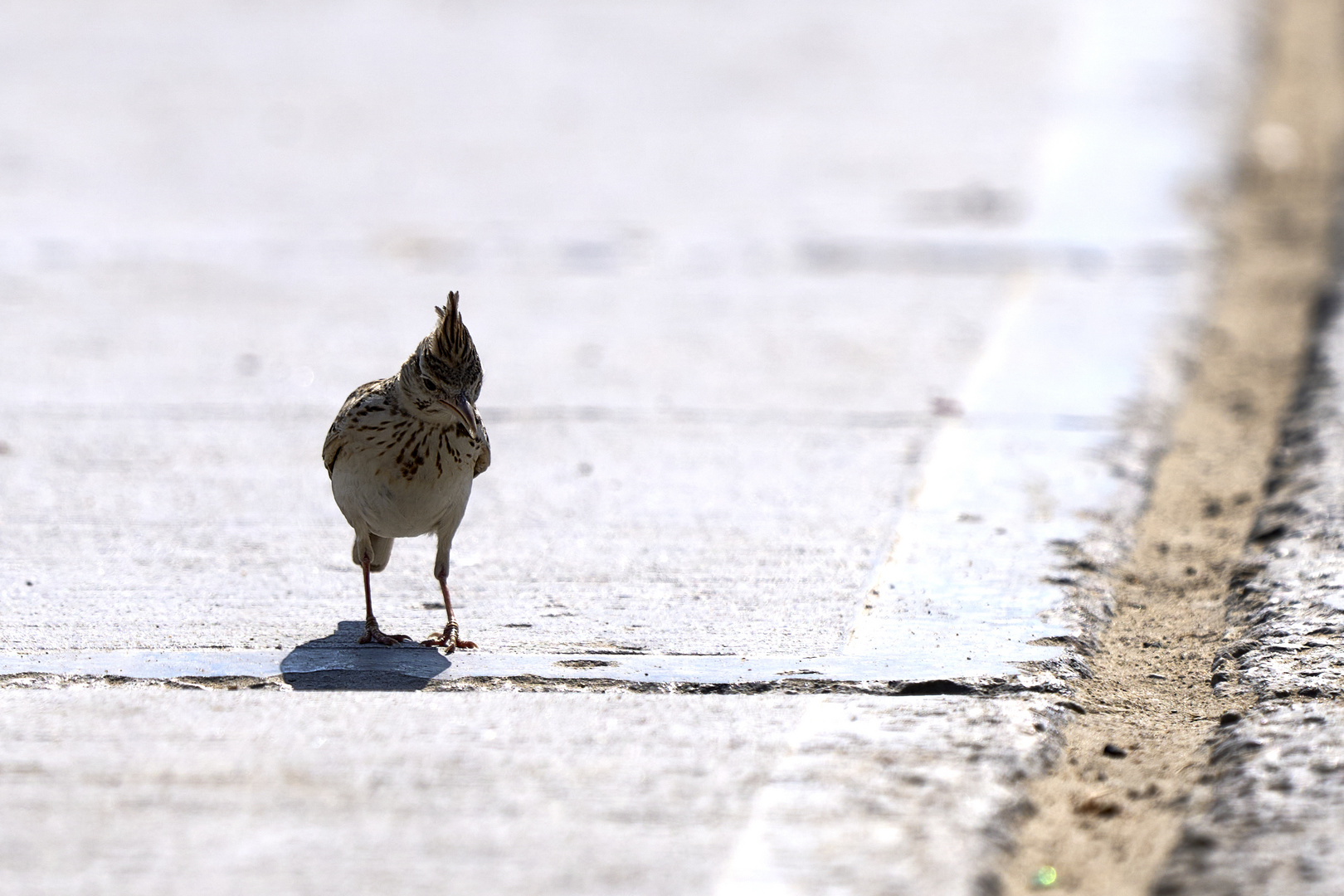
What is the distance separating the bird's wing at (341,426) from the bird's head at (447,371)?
26 cm

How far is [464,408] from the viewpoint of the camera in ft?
14.4

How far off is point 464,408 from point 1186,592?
7.47ft

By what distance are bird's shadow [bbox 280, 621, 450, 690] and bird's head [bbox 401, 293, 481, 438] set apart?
622mm

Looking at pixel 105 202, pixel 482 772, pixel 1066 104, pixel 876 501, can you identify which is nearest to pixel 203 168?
pixel 105 202

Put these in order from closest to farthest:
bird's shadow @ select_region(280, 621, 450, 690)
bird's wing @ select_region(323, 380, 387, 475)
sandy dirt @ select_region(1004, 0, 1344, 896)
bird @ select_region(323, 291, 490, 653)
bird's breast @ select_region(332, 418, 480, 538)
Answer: sandy dirt @ select_region(1004, 0, 1344, 896), bird's shadow @ select_region(280, 621, 450, 690), bird @ select_region(323, 291, 490, 653), bird's breast @ select_region(332, 418, 480, 538), bird's wing @ select_region(323, 380, 387, 475)

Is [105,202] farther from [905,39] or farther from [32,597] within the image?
[905,39]

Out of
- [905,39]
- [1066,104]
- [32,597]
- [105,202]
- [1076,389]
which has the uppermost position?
[905,39]

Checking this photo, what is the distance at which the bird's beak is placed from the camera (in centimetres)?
437

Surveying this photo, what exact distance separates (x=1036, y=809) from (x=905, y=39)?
1380 centimetres

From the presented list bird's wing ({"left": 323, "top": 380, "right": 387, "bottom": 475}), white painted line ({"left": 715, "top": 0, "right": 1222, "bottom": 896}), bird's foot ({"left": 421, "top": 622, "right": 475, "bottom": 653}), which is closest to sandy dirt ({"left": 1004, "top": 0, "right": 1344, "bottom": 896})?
white painted line ({"left": 715, "top": 0, "right": 1222, "bottom": 896})

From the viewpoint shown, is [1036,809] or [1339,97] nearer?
[1036,809]

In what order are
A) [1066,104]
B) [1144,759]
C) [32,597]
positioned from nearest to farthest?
[1144,759], [32,597], [1066,104]

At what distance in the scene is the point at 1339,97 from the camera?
48.9 feet

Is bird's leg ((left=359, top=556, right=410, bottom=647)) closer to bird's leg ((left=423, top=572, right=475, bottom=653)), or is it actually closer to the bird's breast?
bird's leg ((left=423, top=572, right=475, bottom=653))
